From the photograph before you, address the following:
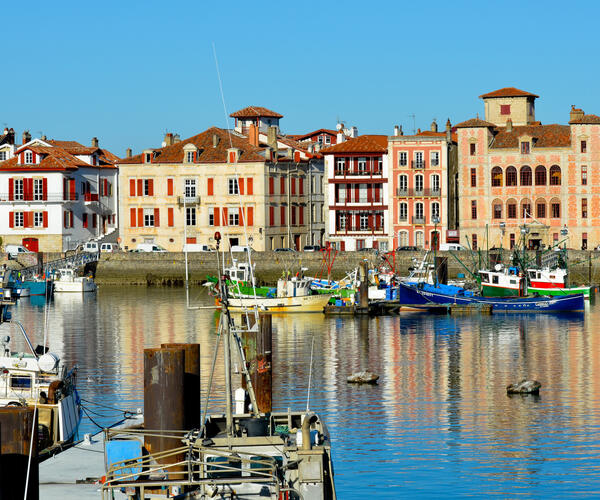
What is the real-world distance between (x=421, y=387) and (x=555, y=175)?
192 feet

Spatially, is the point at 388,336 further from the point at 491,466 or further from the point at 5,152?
the point at 5,152

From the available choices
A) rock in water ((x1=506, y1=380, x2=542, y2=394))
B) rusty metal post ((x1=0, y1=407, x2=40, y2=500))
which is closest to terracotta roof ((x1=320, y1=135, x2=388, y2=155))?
rock in water ((x1=506, y1=380, x2=542, y2=394))

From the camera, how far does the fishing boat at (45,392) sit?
28688 mm

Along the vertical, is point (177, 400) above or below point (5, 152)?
below

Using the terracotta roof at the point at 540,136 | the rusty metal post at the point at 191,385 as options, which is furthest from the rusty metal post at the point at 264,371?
the terracotta roof at the point at 540,136

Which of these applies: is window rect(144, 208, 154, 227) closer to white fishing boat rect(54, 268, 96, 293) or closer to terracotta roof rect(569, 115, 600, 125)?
white fishing boat rect(54, 268, 96, 293)

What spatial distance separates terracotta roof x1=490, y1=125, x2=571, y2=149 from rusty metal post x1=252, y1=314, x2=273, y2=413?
66.2 metres

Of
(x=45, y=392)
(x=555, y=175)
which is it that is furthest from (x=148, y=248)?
(x=45, y=392)

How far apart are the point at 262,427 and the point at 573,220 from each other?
76924mm

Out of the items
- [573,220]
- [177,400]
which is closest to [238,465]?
[177,400]

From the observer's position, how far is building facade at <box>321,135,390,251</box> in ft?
336

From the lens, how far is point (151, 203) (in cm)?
10525

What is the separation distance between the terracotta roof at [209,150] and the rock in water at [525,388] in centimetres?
6285

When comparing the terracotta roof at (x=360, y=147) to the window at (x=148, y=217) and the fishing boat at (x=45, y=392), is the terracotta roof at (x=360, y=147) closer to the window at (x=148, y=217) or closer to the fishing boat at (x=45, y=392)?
the window at (x=148, y=217)
